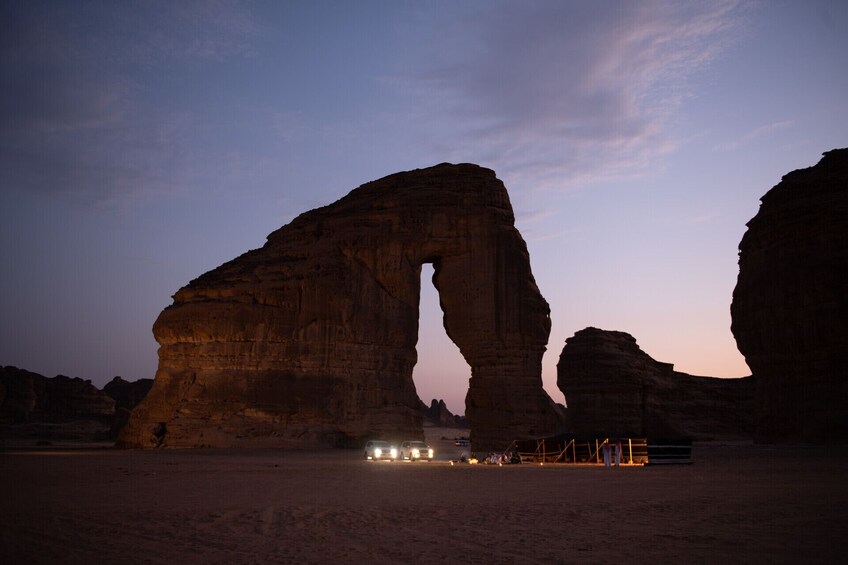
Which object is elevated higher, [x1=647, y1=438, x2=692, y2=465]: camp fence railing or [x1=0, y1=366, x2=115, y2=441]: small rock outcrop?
[x1=0, y1=366, x2=115, y2=441]: small rock outcrop

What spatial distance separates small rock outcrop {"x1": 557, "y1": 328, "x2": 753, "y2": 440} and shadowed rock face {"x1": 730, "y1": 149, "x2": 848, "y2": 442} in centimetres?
2080

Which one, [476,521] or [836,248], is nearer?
[476,521]

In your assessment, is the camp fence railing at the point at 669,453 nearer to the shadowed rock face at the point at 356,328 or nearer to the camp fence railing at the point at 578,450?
the camp fence railing at the point at 578,450

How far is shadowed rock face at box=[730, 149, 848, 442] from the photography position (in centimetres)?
4628

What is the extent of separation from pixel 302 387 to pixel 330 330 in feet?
12.4

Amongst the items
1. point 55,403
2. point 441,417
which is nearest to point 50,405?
point 55,403

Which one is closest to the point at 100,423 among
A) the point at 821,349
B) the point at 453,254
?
the point at 453,254

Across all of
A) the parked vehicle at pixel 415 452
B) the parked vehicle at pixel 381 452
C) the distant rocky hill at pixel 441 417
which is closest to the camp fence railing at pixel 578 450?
the parked vehicle at pixel 415 452

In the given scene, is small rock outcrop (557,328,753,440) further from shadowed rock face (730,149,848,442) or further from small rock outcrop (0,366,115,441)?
small rock outcrop (0,366,115,441)

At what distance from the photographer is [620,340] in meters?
79.3

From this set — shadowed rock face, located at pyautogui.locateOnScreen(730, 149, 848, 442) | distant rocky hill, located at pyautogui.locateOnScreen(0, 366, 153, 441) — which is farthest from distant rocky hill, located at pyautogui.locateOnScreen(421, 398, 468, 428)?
shadowed rock face, located at pyautogui.locateOnScreen(730, 149, 848, 442)

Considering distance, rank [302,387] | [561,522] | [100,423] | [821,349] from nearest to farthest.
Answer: [561,522], [302,387], [821,349], [100,423]

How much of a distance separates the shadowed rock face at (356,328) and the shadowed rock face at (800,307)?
595 inches

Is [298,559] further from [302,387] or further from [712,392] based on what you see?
[712,392]
